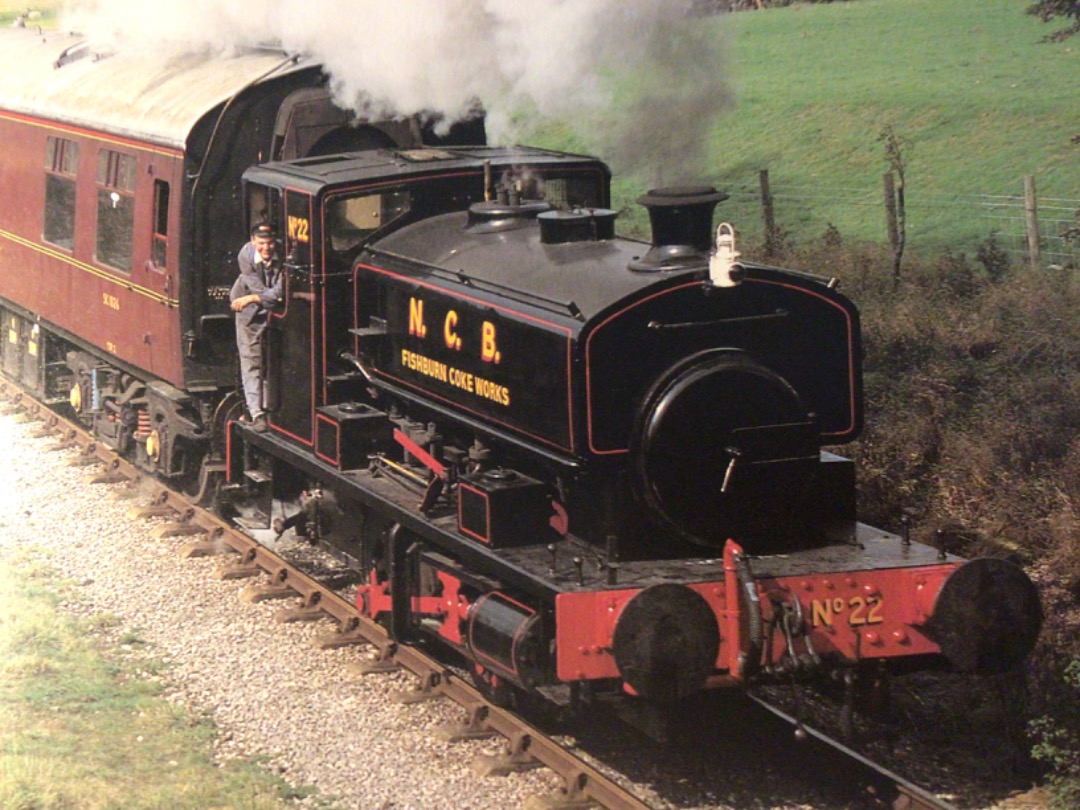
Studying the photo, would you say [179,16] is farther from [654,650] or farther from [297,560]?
[654,650]

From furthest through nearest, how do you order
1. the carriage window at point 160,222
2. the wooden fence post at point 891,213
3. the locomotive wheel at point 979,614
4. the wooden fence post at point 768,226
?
the wooden fence post at point 768,226 < the wooden fence post at point 891,213 < the carriage window at point 160,222 < the locomotive wheel at point 979,614

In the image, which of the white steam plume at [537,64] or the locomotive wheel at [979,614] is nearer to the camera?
the locomotive wheel at [979,614]

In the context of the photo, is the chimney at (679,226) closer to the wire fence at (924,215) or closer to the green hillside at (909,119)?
the wire fence at (924,215)

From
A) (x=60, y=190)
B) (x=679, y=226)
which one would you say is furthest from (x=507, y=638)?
(x=60, y=190)

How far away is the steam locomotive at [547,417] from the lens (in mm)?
6852

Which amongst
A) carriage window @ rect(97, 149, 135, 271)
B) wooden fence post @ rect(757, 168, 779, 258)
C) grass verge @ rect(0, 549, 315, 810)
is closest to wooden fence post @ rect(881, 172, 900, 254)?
wooden fence post @ rect(757, 168, 779, 258)

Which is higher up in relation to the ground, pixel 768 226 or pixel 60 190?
pixel 60 190

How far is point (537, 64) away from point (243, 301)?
2379 mm

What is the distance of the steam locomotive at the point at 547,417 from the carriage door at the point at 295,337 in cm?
3

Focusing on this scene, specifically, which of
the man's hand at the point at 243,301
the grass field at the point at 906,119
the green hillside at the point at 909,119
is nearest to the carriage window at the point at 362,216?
the man's hand at the point at 243,301

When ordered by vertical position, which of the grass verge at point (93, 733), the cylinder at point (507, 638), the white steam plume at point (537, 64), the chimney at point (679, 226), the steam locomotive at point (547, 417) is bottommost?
the grass verge at point (93, 733)

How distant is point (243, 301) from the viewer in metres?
9.77

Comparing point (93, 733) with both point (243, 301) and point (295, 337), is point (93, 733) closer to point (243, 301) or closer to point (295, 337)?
point (295, 337)

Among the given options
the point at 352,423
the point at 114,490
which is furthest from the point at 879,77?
the point at 352,423
